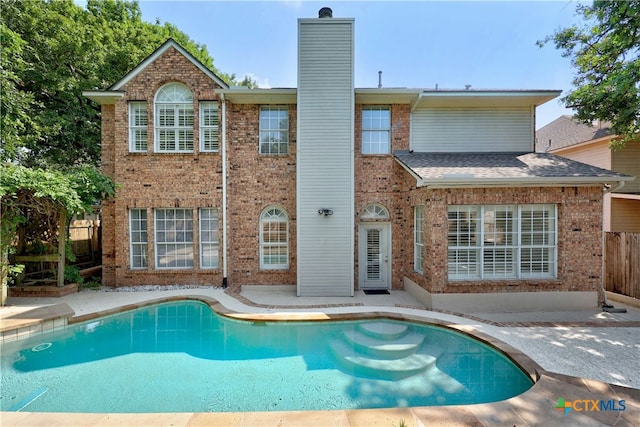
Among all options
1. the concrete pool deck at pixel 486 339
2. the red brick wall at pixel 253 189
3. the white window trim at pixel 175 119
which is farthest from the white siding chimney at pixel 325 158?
the white window trim at pixel 175 119

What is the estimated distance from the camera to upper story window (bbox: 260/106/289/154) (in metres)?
9.95

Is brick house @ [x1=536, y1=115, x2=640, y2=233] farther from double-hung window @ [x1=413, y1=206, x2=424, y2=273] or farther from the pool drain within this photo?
the pool drain

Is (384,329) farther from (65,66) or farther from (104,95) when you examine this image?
(65,66)

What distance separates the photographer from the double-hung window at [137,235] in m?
9.98

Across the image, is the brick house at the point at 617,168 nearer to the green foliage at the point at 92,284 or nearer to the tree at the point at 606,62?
the tree at the point at 606,62

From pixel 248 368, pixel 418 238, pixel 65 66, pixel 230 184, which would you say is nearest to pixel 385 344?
pixel 248 368

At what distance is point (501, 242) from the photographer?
320 inches

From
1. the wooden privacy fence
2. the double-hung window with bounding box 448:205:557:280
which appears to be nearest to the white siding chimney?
the double-hung window with bounding box 448:205:557:280

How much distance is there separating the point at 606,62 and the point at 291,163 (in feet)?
34.7

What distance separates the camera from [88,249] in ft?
41.8

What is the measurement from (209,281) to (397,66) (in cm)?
1127

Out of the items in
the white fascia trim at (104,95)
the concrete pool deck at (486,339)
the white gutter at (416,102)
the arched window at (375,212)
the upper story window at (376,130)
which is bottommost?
the concrete pool deck at (486,339)

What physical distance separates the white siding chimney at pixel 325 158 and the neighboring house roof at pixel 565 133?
10348 mm

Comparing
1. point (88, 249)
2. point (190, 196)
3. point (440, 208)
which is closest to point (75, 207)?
point (190, 196)
